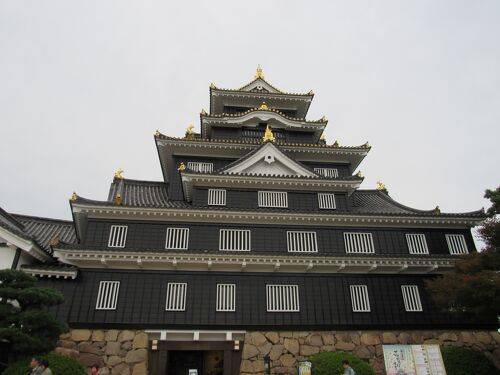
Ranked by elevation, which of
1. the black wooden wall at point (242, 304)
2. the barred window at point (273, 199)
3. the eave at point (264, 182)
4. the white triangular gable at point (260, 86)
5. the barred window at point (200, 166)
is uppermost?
the white triangular gable at point (260, 86)

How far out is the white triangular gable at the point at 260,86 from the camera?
29.4 meters

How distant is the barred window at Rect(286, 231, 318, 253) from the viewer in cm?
1973

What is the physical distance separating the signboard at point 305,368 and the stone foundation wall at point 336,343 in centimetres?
156

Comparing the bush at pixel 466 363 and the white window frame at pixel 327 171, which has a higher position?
the white window frame at pixel 327 171

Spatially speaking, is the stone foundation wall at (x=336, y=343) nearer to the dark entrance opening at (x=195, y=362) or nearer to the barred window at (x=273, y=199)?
the dark entrance opening at (x=195, y=362)

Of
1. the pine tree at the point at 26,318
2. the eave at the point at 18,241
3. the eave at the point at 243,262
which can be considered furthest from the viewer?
the eave at the point at 243,262

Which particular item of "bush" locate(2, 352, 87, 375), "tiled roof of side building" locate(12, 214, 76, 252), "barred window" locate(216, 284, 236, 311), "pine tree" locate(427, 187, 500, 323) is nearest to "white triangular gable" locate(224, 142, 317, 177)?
"barred window" locate(216, 284, 236, 311)

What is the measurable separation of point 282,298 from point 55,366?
415 inches

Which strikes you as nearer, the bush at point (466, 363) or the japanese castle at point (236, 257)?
the bush at point (466, 363)

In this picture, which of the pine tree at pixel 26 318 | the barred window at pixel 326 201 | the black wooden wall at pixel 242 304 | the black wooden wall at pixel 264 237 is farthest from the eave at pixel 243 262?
the barred window at pixel 326 201

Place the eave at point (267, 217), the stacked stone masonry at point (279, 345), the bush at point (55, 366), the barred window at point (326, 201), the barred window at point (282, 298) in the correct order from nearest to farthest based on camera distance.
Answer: the bush at point (55, 366) → the stacked stone masonry at point (279, 345) → the barred window at point (282, 298) → the eave at point (267, 217) → the barred window at point (326, 201)

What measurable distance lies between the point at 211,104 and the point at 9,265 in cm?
1838

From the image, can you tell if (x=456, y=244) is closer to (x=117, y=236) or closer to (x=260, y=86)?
(x=260, y=86)

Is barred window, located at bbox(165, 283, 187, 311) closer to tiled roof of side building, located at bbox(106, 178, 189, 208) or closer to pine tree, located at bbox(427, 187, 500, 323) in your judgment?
tiled roof of side building, located at bbox(106, 178, 189, 208)
